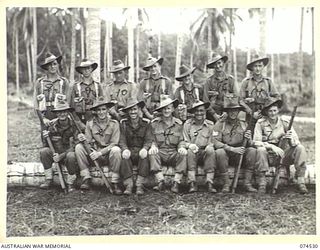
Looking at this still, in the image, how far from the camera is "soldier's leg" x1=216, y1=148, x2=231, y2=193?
15.0 ft

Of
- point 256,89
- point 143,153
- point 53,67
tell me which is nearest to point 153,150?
point 143,153

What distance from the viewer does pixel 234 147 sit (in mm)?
4688

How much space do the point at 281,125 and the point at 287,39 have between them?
3.92m

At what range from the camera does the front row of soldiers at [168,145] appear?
15.0 feet

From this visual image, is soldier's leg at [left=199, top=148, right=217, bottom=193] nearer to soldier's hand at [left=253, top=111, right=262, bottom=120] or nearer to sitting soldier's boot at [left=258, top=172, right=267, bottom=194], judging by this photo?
sitting soldier's boot at [left=258, top=172, right=267, bottom=194]

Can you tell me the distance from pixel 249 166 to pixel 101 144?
1.54 metres

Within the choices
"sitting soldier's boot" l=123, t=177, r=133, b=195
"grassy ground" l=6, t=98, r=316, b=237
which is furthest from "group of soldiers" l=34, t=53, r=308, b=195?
"grassy ground" l=6, t=98, r=316, b=237

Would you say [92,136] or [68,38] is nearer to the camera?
[92,136]

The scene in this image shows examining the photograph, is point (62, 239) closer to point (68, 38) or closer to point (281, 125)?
point (281, 125)

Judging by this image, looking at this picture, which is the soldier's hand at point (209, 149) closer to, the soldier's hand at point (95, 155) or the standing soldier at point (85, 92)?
the soldier's hand at point (95, 155)

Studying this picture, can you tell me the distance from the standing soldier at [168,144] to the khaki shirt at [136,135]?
0.26 feet

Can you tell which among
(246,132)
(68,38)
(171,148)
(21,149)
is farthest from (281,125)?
(68,38)

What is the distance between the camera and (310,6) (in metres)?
4.78

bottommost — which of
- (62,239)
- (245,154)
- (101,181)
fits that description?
(62,239)
